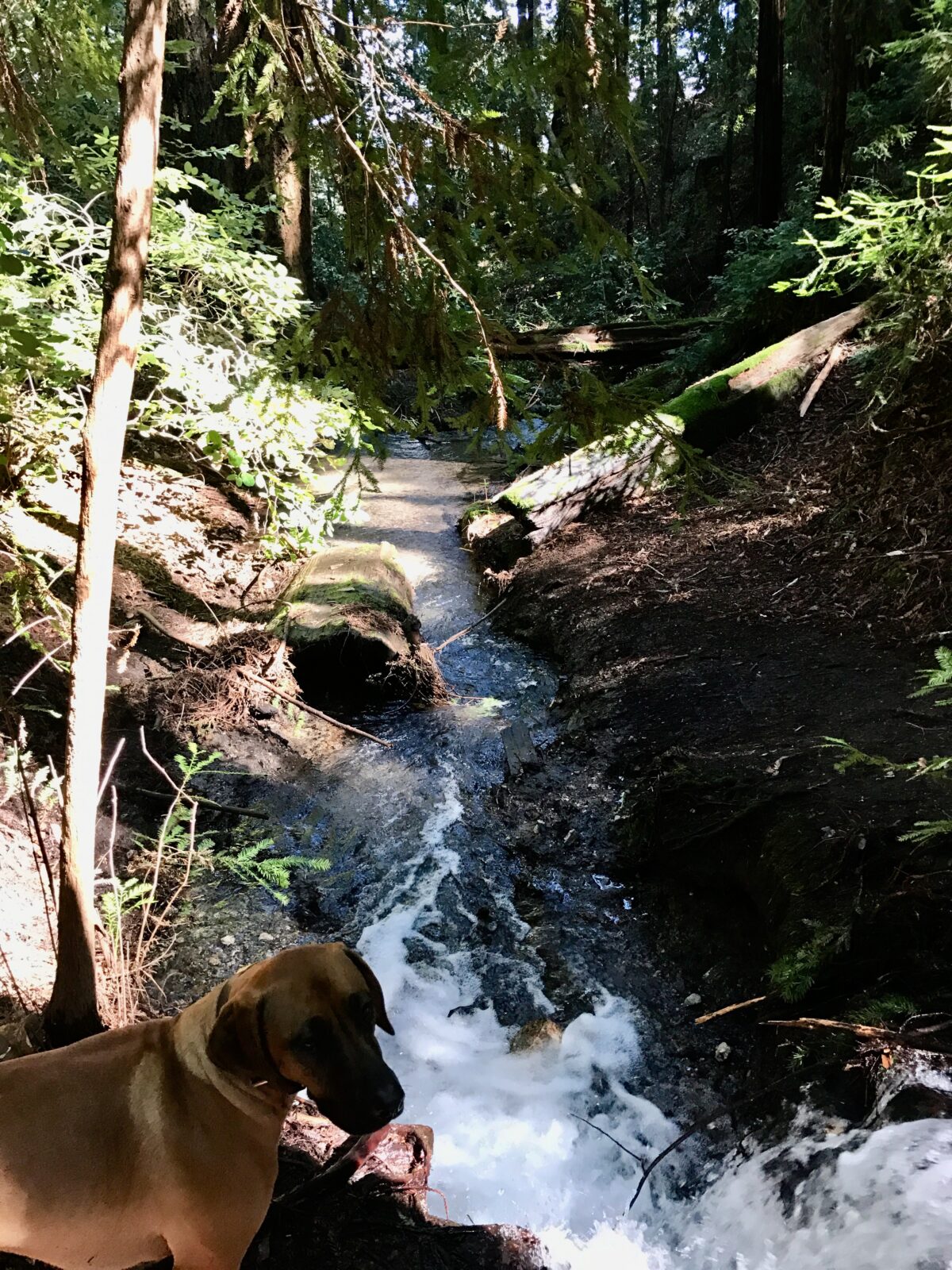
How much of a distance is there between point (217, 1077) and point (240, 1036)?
0.62ft

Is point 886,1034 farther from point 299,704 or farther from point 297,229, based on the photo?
point 297,229

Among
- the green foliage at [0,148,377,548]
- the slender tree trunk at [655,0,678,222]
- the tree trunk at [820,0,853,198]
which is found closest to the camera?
the green foliage at [0,148,377,548]

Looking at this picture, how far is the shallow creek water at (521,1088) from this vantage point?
2.17 meters

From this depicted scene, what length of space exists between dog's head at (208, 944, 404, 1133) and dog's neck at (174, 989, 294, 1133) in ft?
→ 0.13

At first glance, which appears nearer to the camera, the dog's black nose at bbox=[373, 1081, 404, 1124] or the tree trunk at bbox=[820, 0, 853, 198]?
the dog's black nose at bbox=[373, 1081, 404, 1124]

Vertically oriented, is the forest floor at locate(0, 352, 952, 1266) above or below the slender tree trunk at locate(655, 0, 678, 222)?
below

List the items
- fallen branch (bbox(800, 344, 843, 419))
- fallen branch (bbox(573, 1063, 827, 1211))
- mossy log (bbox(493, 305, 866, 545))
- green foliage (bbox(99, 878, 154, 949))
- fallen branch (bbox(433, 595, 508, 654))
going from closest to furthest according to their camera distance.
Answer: fallen branch (bbox(573, 1063, 827, 1211)), green foliage (bbox(99, 878, 154, 949)), fallen branch (bbox(433, 595, 508, 654)), mossy log (bbox(493, 305, 866, 545)), fallen branch (bbox(800, 344, 843, 419))

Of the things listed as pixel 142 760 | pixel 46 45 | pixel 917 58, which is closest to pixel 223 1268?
pixel 142 760

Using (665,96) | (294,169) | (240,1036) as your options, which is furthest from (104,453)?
(665,96)

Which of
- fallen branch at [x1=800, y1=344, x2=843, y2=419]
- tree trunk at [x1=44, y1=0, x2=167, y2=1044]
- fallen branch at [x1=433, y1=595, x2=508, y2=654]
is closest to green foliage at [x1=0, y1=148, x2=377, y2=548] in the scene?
fallen branch at [x1=433, y1=595, x2=508, y2=654]

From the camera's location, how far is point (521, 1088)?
3.38 m

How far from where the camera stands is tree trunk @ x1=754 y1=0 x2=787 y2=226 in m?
11.8

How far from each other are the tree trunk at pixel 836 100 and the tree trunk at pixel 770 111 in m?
1.75

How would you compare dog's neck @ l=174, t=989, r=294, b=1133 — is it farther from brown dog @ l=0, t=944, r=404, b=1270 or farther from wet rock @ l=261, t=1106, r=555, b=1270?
wet rock @ l=261, t=1106, r=555, b=1270
